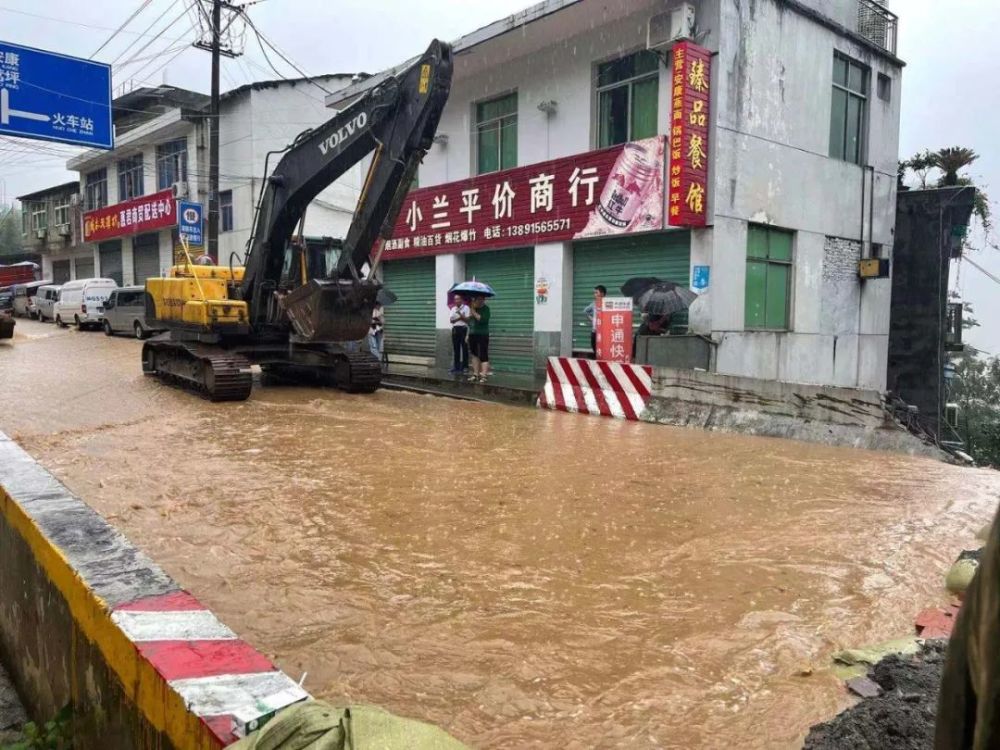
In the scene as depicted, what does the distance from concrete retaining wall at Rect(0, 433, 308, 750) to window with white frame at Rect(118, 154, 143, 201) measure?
3302 centimetres

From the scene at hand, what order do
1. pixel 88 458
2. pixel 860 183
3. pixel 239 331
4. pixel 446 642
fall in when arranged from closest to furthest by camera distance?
pixel 446 642 → pixel 88 458 → pixel 239 331 → pixel 860 183

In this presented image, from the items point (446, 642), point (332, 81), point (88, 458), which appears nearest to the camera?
point (446, 642)

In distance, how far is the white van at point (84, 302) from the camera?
25312 millimetres

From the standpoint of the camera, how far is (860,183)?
626 inches

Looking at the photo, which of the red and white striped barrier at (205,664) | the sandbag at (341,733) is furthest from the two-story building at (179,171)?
the sandbag at (341,733)

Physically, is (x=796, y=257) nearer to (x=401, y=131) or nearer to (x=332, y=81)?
(x=401, y=131)

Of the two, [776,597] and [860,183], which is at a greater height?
[860,183]

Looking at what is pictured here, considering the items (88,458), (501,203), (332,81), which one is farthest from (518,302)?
(332,81)

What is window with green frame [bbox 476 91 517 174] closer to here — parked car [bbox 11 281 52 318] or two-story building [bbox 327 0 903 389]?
two-story building [bbox 327 0 903 389]

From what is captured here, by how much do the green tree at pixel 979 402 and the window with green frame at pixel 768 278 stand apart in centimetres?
1191

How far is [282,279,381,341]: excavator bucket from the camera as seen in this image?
10352 millimetres

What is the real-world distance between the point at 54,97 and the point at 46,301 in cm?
1936

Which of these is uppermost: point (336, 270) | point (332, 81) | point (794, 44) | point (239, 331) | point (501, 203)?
point (332, 81)

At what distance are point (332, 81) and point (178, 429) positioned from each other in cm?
2088
